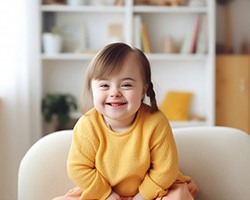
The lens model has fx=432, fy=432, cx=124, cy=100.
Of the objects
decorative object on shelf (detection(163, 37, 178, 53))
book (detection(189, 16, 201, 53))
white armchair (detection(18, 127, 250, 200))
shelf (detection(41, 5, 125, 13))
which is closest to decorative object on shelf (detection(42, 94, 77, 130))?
shelf (detection(41, 5, 125, 13))

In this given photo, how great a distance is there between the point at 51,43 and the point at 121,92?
2.05 m

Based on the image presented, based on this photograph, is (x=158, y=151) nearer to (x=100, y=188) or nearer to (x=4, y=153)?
(x=100, y=188)

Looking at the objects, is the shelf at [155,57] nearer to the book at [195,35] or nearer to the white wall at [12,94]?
the book at [195,35]

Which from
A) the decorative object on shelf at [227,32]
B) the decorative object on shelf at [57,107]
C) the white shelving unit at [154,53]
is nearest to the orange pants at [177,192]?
the decorative object on shelf at [57,107]

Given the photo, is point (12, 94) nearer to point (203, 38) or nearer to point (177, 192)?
point (177, 192)

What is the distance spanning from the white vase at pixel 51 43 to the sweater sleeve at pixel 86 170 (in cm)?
200

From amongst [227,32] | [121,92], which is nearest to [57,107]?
[227,32]

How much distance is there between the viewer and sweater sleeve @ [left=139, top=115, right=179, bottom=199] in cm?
123

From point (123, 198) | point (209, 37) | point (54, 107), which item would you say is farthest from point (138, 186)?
point (209, 37)

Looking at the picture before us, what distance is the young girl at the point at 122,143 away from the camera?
48.2 inches

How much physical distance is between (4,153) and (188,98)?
5.42ft

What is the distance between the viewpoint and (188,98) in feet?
11.2

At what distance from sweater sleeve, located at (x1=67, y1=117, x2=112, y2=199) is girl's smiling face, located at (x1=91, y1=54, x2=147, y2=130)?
0.11m

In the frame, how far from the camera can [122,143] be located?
1262 millimetres
